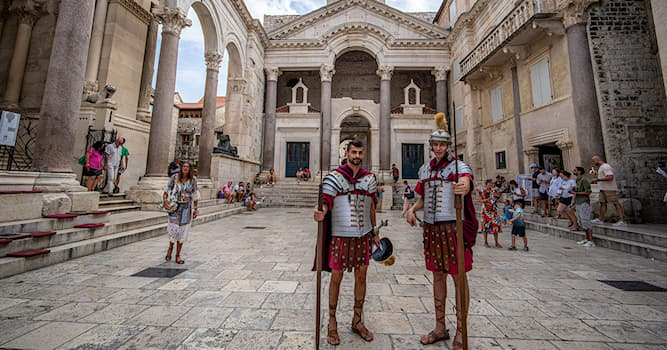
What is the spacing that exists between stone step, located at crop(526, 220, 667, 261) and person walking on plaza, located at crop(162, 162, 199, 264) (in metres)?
8.27

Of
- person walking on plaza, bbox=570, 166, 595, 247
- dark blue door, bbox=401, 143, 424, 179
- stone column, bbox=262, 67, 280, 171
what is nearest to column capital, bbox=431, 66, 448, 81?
dark blue door, bbox=401, 143, 424, 179

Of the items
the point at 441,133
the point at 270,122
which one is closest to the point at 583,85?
the point at 441,133

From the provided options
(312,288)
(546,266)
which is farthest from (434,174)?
(546,266)

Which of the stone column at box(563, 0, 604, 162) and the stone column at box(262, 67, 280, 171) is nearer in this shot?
the stone column at box(563, 0, 604, 162)

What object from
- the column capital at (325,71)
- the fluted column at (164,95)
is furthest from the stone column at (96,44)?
the column capital at (325,71)

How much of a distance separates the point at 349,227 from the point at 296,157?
16.8 metres

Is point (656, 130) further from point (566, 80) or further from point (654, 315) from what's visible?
A: point (654, 315)

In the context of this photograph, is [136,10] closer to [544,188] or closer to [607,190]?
[544,188]

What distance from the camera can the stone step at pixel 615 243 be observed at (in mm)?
4638

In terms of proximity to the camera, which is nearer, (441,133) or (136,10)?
(441,133)

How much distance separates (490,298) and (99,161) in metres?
8.82

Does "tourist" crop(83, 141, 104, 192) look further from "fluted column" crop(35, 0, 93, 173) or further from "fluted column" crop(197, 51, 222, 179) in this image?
"fluted column" crop(197, 51, 222, 179)

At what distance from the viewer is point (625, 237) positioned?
5621mm

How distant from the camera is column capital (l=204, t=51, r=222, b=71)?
12.3 metres
